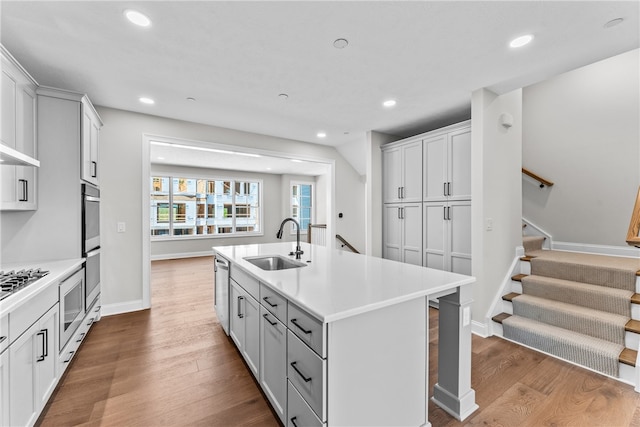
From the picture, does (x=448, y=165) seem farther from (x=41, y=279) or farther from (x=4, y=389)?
(x=4, y=389)

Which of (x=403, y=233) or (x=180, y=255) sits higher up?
(x=403, y=233)

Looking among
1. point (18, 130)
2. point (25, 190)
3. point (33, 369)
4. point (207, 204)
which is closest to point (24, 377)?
point (33, 369)

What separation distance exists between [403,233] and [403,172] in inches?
35.7

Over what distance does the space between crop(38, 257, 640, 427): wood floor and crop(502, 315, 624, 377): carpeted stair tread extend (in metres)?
0.09

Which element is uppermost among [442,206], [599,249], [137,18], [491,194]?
[137,18]

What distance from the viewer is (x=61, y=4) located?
1.64 meters

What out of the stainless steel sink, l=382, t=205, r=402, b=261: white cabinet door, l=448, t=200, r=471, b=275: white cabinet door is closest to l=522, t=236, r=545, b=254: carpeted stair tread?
l=448, t=200, r=471, b=275: white cabinet door

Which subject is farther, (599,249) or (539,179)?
(539,179)

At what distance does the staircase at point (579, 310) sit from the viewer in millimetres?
2208

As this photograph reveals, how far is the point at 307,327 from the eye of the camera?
4.23 ft

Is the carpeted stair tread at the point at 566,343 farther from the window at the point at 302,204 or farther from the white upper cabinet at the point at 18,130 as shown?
the window at the point at 302,204

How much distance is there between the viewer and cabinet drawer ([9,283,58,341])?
1391mm

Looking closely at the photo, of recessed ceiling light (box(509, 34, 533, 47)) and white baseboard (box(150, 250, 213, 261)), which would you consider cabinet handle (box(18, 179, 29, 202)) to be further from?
white baseboard (box(150, 250, 213, 261))

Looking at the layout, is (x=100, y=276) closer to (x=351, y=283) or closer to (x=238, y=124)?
(x=238, y=124)
